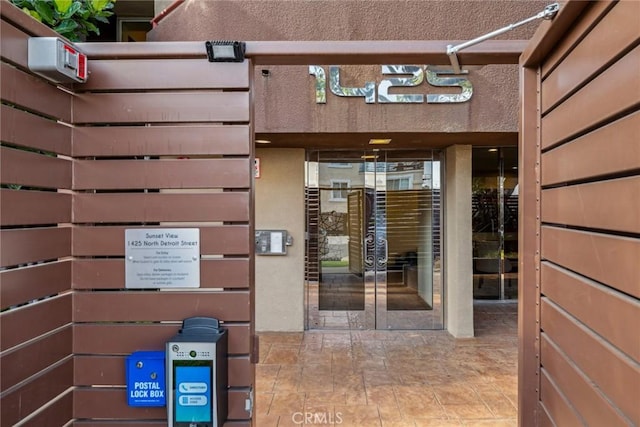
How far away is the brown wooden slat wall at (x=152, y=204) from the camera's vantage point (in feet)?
6.83

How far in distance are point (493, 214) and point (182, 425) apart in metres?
7.38

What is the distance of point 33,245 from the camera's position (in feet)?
5.94

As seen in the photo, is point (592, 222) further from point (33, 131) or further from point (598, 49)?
point (33, 131)

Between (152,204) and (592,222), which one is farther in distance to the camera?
(152,204)

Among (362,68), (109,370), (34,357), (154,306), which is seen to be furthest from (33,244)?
(362,68)

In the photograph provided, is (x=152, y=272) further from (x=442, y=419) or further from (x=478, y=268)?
(x=478, y=268)

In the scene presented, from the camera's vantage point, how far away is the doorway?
235 inches

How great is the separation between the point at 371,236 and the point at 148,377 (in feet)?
14.4

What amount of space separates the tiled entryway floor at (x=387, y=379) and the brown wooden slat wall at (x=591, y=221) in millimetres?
1724

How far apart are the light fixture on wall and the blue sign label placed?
5.25 feet

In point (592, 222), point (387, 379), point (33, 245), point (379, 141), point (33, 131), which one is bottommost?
point (387, 379)

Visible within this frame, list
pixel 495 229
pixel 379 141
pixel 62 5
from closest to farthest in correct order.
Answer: pixel 62 5, pixel 379 141, pixel 495 229

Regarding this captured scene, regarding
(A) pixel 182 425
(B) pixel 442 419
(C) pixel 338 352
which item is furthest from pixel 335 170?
(A) pixel 182 425

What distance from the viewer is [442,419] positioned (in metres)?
3.38
